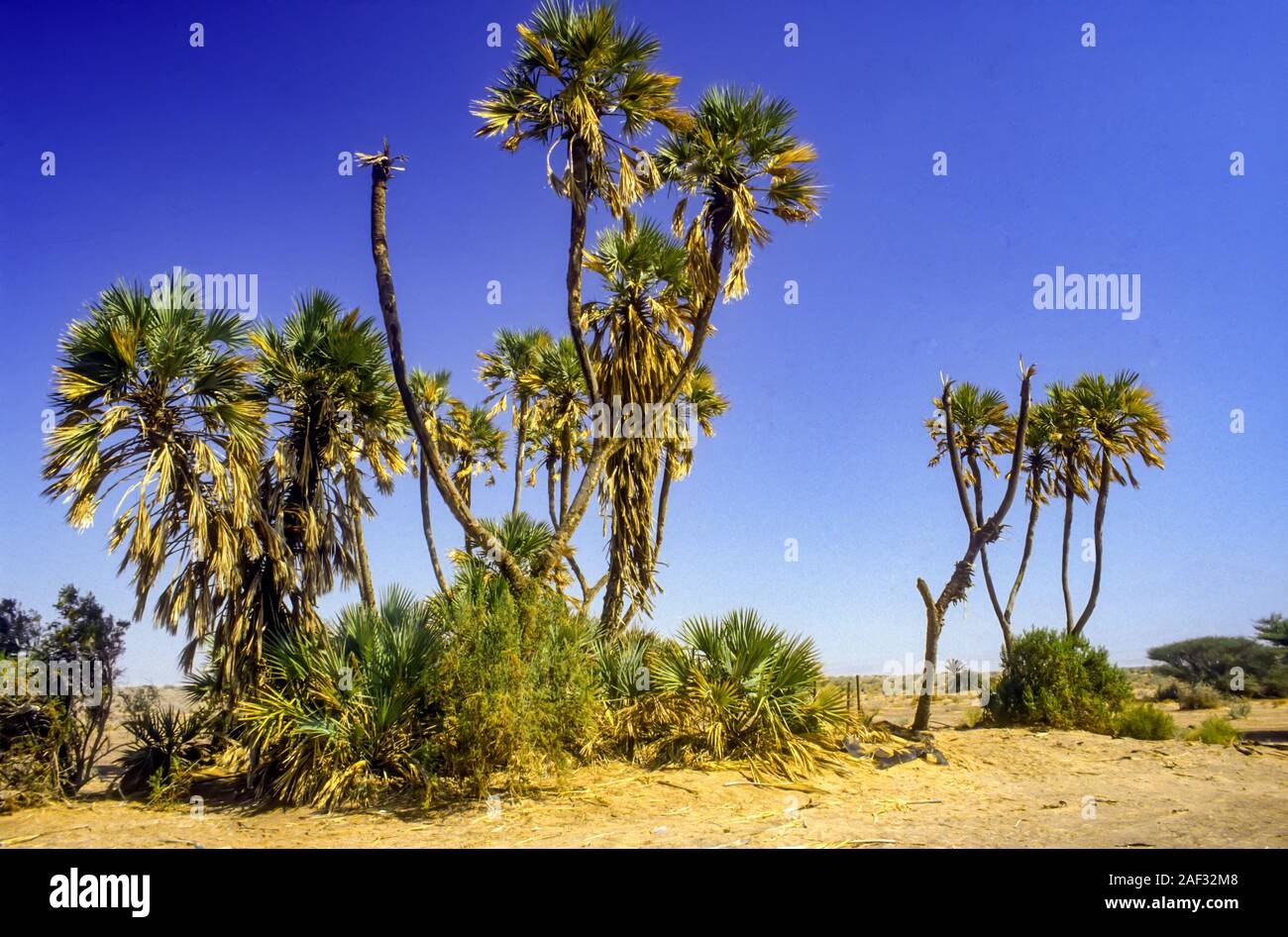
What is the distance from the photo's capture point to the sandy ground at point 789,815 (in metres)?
8.95

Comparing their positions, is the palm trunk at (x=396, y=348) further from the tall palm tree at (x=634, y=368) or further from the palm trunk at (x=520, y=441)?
the palm trunk at (x=520, y=441)

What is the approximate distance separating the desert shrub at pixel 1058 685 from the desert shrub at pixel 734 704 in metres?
7.32

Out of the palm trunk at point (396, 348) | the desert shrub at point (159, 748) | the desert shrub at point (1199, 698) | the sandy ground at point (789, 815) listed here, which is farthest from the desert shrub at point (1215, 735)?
the desert shrub at point (159, 748)

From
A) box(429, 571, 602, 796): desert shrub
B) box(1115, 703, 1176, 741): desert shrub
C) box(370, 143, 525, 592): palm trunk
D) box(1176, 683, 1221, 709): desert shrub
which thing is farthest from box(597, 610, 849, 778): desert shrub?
box(1176, 683, 1221, 709): desert shrub

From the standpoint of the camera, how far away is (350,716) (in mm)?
11406

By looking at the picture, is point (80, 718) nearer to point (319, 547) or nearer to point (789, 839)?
point (319, 547)

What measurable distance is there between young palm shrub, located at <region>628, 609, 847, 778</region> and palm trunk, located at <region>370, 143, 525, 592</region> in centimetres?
295

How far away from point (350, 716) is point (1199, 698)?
2682cm

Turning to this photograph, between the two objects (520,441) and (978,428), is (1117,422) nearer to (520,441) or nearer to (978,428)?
(978,428)

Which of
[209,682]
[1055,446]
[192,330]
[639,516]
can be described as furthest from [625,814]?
[1055,446]

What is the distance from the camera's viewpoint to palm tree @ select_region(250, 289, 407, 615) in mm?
14922

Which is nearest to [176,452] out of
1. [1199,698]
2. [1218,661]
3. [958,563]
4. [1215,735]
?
[958,563]

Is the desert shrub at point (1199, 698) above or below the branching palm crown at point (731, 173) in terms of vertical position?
below
